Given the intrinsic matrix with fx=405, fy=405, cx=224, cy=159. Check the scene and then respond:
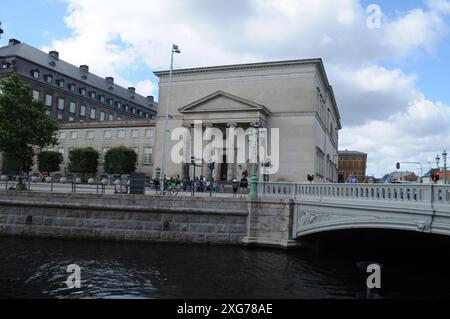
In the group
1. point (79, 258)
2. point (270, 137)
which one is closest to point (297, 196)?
point (79, 258)

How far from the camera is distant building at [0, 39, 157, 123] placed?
7444 cm

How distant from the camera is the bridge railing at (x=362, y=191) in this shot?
1197 centimetres

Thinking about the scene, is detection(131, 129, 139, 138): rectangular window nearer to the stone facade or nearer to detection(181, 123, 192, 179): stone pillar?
detection(181, 123, 192, 179): stone pillar

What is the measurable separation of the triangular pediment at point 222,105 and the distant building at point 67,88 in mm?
37548

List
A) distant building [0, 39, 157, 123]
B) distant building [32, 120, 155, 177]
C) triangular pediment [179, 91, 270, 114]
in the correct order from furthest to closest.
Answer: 1. distant building [0, 39, 157, 123]
2. distant building [32, 120, 155, 177]
3. triangular pediment [179, 91, 270, 114]

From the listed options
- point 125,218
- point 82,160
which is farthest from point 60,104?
point 125,218

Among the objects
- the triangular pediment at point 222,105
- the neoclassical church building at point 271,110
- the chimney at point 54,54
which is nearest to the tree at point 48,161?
the neoclassical church building at point 271,110

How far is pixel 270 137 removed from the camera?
2026 inches

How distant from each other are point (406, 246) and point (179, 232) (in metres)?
12.0

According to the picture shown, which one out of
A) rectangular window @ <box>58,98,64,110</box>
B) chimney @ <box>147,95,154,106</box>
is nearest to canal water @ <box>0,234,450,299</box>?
rectangular window @ <box>58,98,64,110</box>

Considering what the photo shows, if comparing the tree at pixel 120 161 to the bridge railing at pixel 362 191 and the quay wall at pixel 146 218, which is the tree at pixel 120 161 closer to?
the quay wall at pixel 146 218

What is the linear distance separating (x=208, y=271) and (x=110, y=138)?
54449mm

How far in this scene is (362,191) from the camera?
16.0 metres

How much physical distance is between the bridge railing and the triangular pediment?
27995 mm
